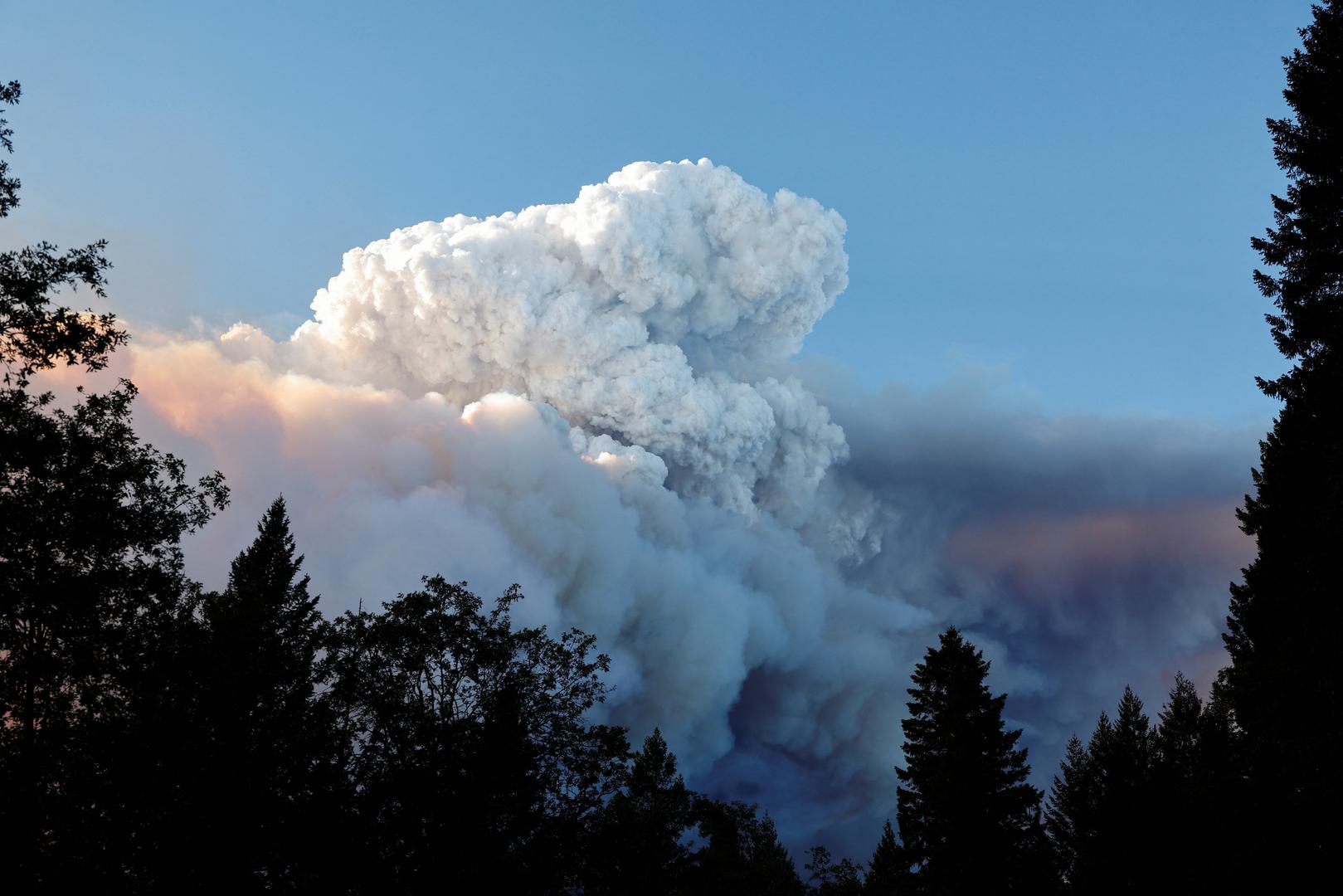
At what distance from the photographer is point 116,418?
20219mm

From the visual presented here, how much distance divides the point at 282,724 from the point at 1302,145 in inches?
1125

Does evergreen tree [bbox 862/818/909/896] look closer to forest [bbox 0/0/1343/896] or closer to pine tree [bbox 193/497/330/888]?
forest [bbox 0/0/1343/896]

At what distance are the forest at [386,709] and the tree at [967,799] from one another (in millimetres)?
489

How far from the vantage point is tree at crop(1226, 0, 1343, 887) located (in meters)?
16.4

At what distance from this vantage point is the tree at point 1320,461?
16438mm

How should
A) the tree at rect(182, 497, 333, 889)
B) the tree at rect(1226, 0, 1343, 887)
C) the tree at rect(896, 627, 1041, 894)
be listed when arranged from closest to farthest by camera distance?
1. the tree at rect(1226, 0, 1343, 887)
2. the tree at rect(182, 497, 333, 889)
3. the tree at rect(896, 627, 1041, 894)

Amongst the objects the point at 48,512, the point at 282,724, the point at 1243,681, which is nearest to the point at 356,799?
the point at 282,724

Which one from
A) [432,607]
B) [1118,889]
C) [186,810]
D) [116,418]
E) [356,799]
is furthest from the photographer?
[1118,889]

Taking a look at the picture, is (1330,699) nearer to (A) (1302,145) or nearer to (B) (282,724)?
(A) (1302,145)

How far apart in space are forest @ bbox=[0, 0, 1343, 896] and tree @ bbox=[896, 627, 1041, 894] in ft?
1.61

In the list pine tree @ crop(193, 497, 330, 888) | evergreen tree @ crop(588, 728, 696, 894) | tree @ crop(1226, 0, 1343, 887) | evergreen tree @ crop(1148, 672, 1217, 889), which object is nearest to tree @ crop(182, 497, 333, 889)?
pine tree @ crop(193, 497, 330, 888)

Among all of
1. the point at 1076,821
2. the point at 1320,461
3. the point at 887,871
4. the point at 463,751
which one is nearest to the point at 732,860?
the point at 887,871

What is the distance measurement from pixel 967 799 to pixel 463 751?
82.1 ft

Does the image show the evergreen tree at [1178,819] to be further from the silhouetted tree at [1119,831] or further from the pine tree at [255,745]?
the pine tree at [255,745]
